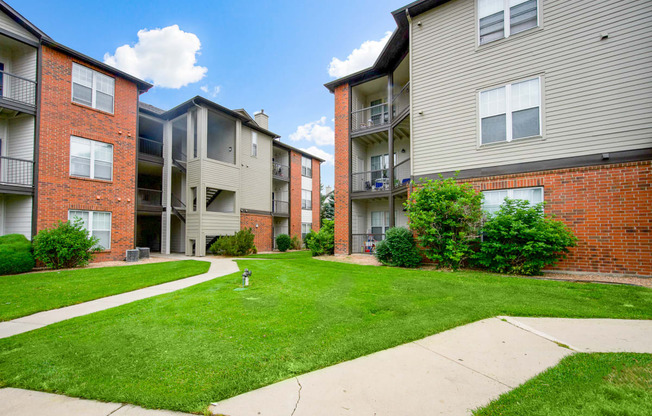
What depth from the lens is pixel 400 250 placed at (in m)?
10.3

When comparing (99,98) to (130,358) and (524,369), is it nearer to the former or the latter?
(130,358)

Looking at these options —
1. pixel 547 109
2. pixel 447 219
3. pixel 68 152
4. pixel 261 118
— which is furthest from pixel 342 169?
pixel 68 152

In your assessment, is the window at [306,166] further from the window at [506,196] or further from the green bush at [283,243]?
the window at [506,196]

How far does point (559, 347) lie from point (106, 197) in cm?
1658

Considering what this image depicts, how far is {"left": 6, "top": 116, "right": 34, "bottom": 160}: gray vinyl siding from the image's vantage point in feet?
37.5

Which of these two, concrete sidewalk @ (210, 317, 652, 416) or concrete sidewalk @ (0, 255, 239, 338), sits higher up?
concrete sidewalk @ (210, 317, 652, 416)

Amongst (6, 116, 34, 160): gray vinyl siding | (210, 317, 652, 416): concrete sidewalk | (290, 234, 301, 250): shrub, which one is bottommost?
(290, 234, 301, 250): shrub

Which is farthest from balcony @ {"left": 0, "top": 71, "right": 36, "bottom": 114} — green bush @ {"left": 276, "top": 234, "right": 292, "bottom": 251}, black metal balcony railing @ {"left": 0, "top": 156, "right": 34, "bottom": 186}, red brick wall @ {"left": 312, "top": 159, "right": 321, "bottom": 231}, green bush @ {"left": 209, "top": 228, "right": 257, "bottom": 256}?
red brick wall @ {"left": 312, "top": 159, "right": 321, "bottom": 231}

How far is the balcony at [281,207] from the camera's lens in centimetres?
2348

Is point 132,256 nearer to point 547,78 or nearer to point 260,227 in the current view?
point 260,227

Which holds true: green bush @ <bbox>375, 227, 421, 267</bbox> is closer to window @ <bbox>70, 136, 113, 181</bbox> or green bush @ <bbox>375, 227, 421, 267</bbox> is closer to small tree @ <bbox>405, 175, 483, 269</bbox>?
small tree @ <bbox>405, 175, 483, 269</bbox>

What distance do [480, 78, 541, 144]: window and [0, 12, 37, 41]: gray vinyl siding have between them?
17426mm

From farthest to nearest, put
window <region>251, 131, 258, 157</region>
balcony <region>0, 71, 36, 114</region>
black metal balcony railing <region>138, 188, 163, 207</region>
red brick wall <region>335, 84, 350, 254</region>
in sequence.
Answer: window <region>251, 131, 258, 157</region>, black metal balcony railing <region>138, 188, 163, 207</region>, red brick wall <region>335, 84, 350, 254</region>, balcony <region>0, 71, 36, 114</region>

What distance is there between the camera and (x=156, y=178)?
20.0m
